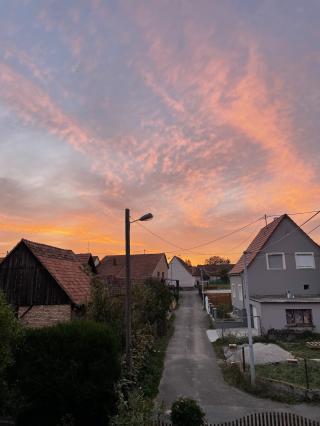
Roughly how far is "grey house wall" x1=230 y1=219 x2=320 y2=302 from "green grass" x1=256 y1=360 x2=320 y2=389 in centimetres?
1286

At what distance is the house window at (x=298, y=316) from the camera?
2730cm

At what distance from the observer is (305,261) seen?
3209 cm

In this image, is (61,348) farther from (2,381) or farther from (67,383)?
(2,381)

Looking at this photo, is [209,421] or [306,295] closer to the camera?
[209,421]

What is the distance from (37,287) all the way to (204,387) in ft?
35.6

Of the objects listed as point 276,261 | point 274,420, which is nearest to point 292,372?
point 274,420

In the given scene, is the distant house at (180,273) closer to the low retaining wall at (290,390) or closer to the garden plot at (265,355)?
the garden plot at (265,355)

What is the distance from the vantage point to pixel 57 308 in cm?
2072

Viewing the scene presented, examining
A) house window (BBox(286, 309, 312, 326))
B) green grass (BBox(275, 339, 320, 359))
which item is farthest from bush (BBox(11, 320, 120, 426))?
house window (BBox(286, 309, 312, 326))

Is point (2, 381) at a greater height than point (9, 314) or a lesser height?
lesser

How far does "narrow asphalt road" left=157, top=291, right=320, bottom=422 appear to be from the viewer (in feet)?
44.8

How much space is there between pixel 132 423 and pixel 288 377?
8.79 meters

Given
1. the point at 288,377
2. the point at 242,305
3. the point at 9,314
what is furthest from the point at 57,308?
the point at 242,305

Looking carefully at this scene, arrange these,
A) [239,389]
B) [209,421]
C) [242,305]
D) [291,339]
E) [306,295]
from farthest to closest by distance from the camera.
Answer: [242,305], [306,295], [291,339], [239,389], [209,421]
